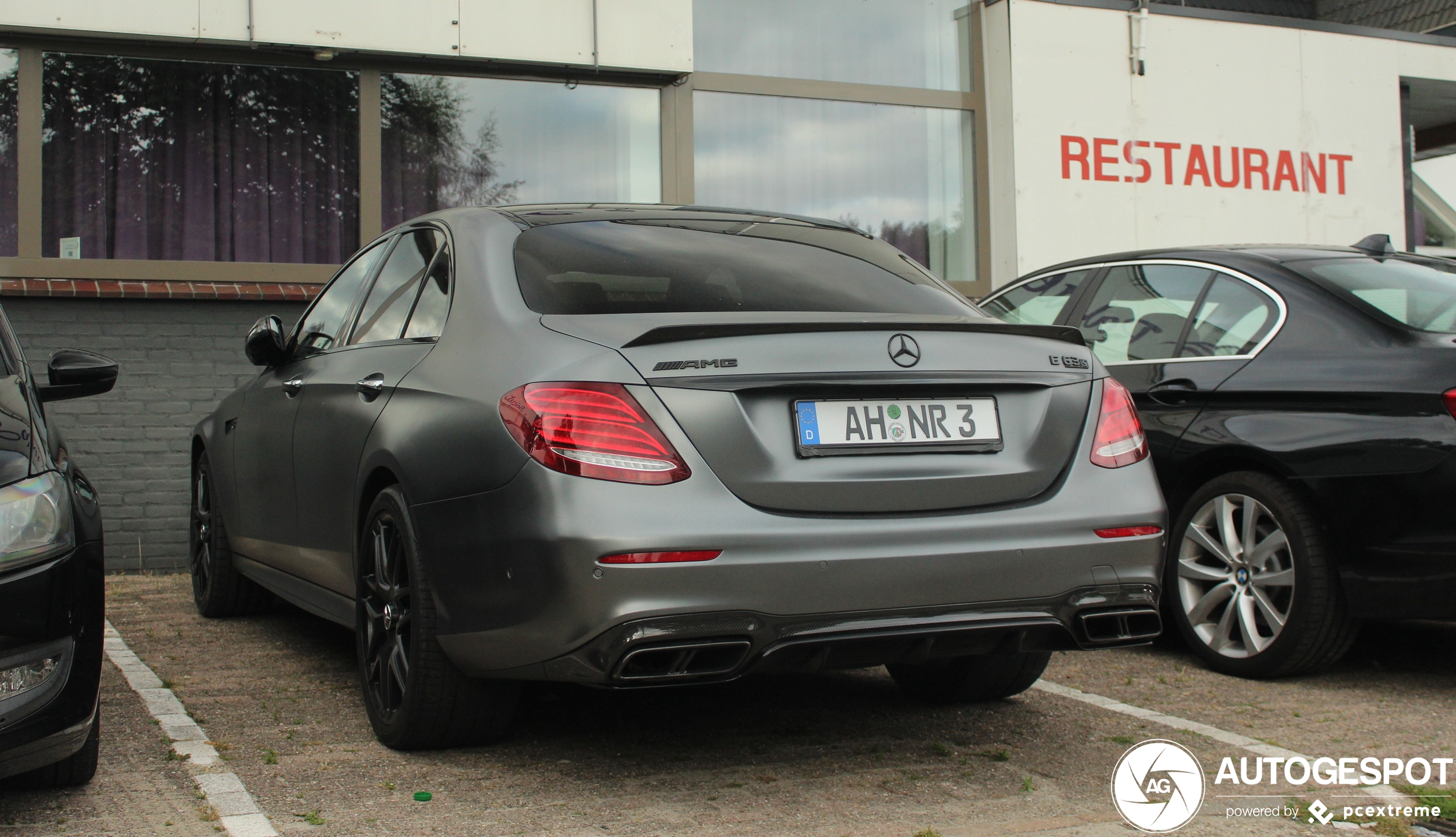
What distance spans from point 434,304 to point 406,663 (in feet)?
3.35

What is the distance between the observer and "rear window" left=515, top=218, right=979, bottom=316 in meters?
3.47

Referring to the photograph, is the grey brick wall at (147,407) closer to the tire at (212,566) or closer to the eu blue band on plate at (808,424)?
the tire at (212,566)

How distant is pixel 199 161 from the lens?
338 inches

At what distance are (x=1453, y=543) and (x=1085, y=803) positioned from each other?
5.82ft

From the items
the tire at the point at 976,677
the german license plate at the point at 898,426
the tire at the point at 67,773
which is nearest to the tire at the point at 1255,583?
the tire at the point at 976,677

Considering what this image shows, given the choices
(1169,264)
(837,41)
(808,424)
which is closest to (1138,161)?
(837,41)

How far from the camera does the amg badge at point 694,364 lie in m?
3.00

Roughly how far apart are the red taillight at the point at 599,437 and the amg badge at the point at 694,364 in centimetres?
10

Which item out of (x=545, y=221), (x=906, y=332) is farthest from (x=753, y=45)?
(x=906, y=332)

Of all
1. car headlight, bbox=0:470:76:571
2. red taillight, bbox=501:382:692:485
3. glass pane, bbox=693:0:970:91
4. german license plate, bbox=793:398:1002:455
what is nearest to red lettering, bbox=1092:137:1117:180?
glass pane, bbox=693:0:970:91

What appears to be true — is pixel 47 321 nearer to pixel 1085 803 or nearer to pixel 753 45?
pixel 753 45

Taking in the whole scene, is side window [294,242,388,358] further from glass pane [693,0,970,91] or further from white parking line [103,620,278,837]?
glass pane [693,0,970,91]

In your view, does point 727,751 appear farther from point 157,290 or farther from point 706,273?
point 157,290

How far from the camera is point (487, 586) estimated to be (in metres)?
3.14
